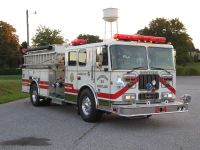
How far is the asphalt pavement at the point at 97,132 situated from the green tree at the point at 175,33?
4938cm

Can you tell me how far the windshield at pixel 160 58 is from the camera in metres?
11.2

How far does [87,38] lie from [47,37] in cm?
1203

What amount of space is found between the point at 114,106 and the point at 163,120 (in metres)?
2.28

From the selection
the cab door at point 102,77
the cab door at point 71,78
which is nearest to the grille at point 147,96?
the cab door at point 102,77

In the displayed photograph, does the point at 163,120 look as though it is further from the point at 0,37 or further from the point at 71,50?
the point at 0,37

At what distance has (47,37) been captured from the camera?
139ft

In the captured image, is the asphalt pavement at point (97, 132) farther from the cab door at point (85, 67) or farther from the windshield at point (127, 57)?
the windshield at point (127, 57)

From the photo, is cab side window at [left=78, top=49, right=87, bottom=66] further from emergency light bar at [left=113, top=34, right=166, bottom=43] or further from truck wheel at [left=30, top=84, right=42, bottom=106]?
truck wheel at [left=30, top=84, right=42, bottom=106]

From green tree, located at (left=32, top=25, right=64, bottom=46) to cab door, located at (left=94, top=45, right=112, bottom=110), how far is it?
30.9 meters

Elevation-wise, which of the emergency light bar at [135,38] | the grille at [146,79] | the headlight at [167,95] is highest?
the emergency light bar at [135,38]

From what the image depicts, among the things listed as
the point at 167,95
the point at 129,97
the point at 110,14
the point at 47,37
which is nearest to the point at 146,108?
the point at 129,97

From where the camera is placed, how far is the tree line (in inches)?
1686

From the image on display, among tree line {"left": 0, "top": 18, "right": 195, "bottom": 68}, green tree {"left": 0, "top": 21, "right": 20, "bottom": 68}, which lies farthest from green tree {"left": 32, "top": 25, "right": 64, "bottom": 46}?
green tree {"left": 0, "top": 21, "right": 20, "bottom": 68}

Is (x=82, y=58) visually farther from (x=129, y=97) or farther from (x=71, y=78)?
(x=129, y=97)
